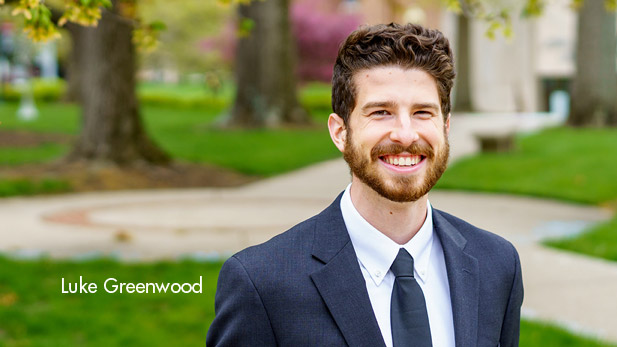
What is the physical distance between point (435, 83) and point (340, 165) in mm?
14470

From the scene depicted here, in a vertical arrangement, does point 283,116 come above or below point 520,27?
below

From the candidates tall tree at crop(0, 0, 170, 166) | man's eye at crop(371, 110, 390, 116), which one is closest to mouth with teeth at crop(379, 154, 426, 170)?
man's eye at crop(371, 110, 390, 116)

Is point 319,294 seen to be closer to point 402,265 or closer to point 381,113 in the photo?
point 402,265

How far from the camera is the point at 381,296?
7.09ft

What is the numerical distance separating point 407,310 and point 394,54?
0.66 m

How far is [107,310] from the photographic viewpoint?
6250mm

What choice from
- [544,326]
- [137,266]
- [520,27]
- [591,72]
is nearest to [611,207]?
[544,326]

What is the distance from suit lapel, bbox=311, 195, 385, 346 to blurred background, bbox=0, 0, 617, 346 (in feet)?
2.63

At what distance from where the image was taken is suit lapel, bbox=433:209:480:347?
212cm

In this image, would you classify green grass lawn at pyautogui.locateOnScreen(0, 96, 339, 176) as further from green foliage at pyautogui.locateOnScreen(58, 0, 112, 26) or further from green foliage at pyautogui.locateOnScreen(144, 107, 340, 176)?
green foliage at pyautogui.locateOnScreen(58, 0, 112, 26)

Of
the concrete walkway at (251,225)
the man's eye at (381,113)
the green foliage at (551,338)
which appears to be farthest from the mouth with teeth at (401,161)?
the concrete walkway at (251,225)

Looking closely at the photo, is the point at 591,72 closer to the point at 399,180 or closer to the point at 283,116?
the point at 283,116

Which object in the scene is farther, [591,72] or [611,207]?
[591,72]

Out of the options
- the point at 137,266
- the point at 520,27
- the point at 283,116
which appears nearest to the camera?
the point at 137,266
